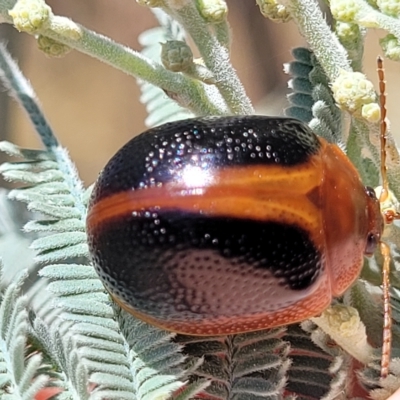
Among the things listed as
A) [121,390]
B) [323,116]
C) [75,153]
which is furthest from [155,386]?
[75,153]

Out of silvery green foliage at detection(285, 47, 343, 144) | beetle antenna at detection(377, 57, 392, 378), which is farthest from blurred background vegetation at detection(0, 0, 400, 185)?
beetle antenna at detection(377, 57, 392, 378)

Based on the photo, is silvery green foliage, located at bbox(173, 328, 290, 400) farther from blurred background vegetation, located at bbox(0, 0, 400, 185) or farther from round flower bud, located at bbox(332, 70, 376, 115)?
blurred background vegetation, located at bbox(0, 0, 400, 185)

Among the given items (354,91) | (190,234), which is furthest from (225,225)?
(354,91)

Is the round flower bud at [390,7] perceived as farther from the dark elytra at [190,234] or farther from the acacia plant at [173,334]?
the dark elytra at [190,234]

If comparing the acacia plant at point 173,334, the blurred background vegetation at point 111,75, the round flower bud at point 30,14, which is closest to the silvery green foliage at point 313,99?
the acacia plant at point 173,334

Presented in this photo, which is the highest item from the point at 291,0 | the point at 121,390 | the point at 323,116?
the point at 291,0

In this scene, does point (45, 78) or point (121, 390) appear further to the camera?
point (45, 78)

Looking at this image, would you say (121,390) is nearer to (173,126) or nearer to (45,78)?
(173,126)
